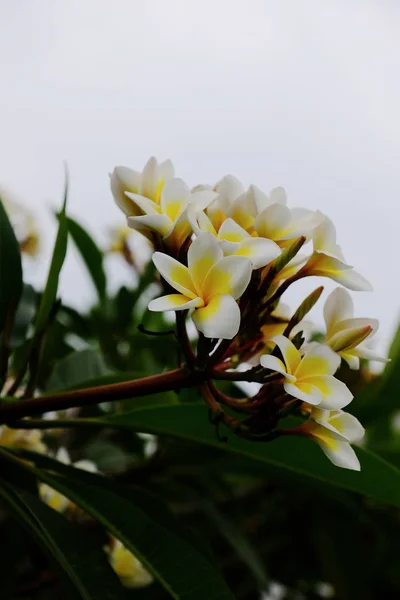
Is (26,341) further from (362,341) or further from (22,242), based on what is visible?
(22,242)

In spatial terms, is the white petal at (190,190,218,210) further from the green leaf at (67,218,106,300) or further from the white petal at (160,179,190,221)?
the green leaf at (67,218,106,300)

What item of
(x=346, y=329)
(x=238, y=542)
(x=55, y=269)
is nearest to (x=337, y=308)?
(x=346, y=329)

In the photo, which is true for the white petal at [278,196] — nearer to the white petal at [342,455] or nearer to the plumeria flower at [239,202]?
the plumeria flower at [239,202]

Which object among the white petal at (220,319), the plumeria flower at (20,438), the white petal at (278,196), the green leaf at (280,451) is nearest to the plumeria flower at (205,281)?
the white petal at (220,319)

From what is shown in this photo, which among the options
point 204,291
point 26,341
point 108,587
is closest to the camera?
point 204,291

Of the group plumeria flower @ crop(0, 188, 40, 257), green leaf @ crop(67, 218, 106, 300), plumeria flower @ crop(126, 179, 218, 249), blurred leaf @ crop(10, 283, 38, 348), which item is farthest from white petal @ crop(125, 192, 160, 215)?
plumeria flower @ crop(0, 188, 40, 257)

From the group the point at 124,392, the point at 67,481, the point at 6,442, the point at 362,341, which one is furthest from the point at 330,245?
the point at 6,442
